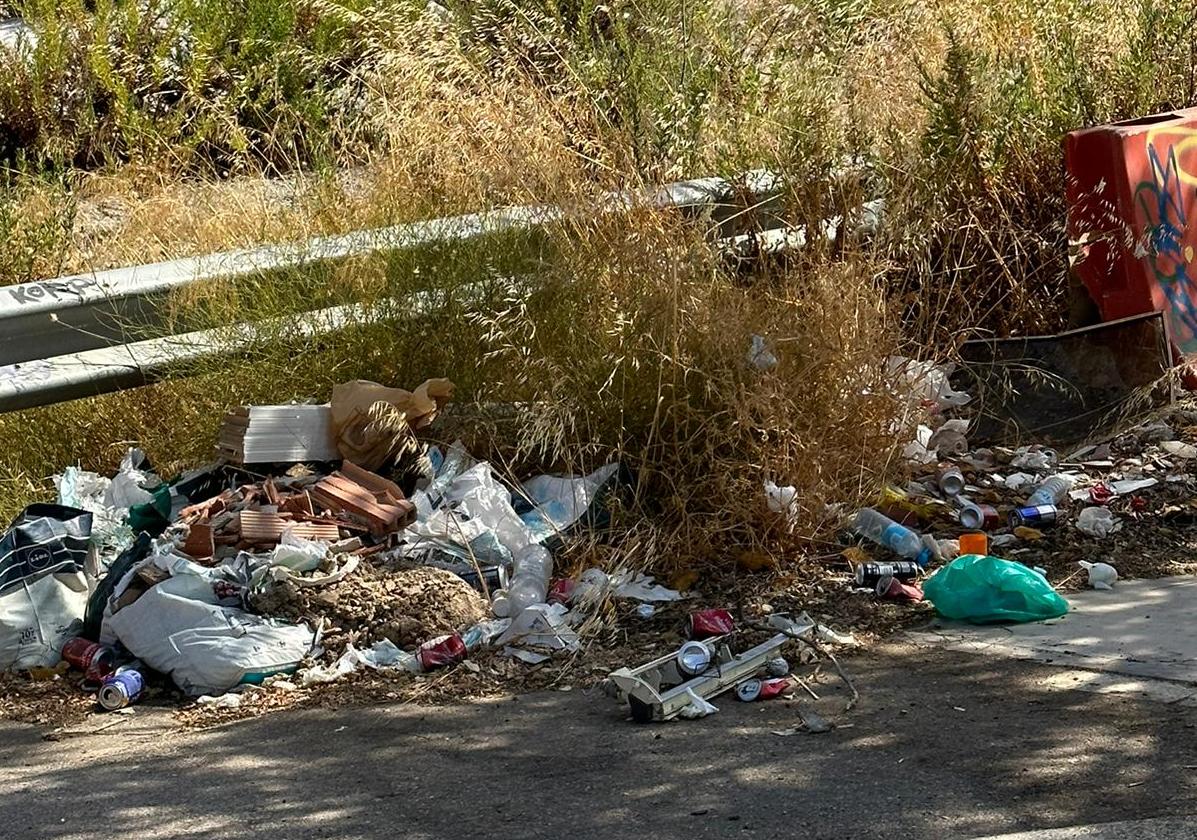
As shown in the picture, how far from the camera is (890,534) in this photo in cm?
541

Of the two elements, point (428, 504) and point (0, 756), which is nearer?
point (0, 756)

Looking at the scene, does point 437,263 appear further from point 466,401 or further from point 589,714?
point 589,714

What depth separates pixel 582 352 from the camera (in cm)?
571

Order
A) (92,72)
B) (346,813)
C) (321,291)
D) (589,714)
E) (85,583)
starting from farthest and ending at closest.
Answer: (92,72)
(321,291)
(85,583)
(589,714)
(346,813)

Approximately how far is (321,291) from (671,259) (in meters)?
1.41

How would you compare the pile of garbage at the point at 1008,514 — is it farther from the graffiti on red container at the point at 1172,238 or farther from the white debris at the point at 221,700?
the white debris at the point at 221,700

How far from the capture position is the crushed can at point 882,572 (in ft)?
16.7

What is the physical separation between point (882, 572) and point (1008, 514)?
849mm

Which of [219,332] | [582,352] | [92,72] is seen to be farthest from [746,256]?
[92,72]

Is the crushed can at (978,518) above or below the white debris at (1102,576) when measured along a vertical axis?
above

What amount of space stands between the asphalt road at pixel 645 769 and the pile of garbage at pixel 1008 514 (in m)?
0.42

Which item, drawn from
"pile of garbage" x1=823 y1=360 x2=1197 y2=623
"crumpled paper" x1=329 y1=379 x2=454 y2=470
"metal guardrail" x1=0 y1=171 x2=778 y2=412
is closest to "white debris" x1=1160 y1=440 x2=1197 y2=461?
"pile of garbage" x1=823 y1=360 x2=1197 y2=623

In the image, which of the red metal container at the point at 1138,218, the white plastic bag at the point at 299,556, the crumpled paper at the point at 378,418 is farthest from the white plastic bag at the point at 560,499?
the red metal container at the point at 1138,218

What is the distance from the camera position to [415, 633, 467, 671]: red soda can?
4.74m
